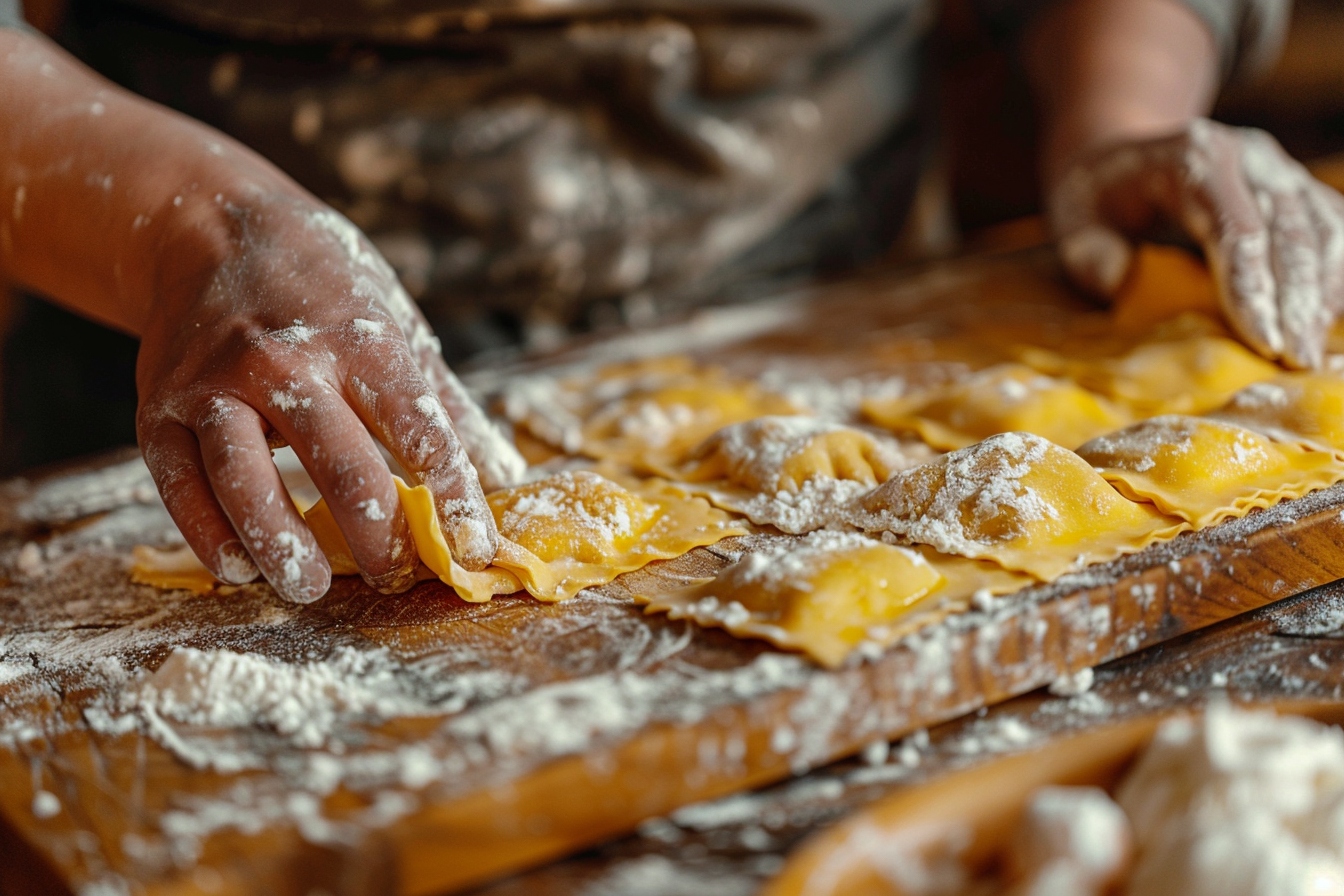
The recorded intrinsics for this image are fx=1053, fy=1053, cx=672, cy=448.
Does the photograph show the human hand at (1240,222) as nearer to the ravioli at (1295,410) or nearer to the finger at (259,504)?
the ravioli at (1295,410)

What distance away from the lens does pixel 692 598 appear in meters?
0.93

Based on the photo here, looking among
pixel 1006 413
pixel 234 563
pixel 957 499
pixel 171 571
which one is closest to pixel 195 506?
pixel 234 563

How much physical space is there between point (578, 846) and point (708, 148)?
1.30 m

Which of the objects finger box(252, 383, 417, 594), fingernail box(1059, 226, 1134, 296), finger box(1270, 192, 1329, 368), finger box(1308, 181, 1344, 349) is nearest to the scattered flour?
finger box(252, 383, 417, 594)

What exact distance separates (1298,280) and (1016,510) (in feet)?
2.42

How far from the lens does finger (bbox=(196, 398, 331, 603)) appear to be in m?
0.92

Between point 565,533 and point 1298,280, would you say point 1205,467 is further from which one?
point 565,533

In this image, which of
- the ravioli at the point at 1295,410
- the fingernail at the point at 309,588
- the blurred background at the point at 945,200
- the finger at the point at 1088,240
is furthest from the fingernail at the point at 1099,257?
the fingernail at the point at 309,588

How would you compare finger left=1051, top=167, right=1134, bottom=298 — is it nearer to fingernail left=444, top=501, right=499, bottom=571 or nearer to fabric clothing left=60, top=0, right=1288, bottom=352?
fabric clothing left=60, top=0, right=1288, bottom=352

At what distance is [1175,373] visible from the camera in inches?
54.6

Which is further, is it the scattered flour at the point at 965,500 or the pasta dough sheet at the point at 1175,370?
the pasta dough sheet at the point at 1175,370

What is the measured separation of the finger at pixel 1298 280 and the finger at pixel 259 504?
123 centimetres

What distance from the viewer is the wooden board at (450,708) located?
2.22 ft

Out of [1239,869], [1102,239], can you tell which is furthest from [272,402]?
[1102,239]
